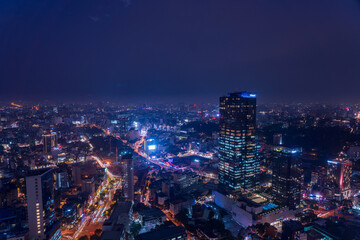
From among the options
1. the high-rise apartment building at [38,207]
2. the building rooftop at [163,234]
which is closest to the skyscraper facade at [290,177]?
the building rooftop at [163,234]

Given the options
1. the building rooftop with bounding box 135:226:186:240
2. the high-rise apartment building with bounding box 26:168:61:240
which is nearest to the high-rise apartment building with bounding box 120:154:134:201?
the building rooftop with bounding box 135:226:186:240

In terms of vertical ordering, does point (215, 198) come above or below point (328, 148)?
below

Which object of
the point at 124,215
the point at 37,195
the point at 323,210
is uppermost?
the point at 37,195

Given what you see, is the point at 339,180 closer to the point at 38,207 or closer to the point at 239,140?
the point at 239,140

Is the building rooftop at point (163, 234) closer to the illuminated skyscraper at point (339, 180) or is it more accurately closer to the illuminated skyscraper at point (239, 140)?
the illuminated skyscraper at point (239, 140)

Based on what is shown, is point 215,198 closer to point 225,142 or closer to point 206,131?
point 225,142

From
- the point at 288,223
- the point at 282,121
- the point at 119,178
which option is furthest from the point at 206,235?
the point at 282,121

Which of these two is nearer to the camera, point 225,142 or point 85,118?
point 225,142

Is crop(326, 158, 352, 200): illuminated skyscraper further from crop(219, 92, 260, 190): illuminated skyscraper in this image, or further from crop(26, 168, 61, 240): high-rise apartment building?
crop(26, 168, 61, 240): high-rise apartment building

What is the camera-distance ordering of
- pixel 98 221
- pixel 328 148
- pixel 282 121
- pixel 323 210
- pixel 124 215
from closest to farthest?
pixel 124 215 → pixel 98 221 → pixel 323 210 → pixel 328 148 → pixel 282 121
